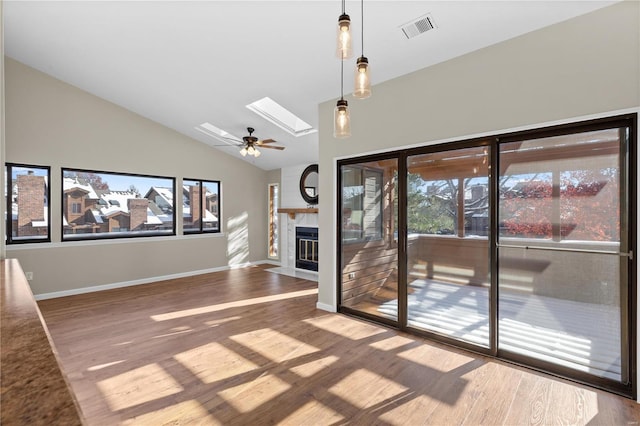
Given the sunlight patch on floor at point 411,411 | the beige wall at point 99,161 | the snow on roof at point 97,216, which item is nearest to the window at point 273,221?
the beige wall at point 99,161

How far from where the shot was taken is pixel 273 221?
8297mm

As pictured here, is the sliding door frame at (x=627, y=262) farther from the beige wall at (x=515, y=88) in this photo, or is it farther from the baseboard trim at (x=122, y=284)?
the baseboard trim at (x=122, y=284)

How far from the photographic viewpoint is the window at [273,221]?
8.20 m

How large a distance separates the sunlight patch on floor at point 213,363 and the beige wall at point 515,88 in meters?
2.70

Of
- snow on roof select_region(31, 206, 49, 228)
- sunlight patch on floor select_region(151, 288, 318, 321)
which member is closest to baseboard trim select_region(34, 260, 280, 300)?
snow on roof select_region(31, 206, 49, 228)

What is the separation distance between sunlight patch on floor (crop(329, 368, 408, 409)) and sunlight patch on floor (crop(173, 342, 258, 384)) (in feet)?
2.73

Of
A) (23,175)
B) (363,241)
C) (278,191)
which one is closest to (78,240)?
(23,175)

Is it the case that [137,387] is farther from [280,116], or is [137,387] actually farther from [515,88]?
[280,116]

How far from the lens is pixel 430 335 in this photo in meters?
3.40

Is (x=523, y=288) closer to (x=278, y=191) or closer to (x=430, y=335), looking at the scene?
(x=430, y=335)

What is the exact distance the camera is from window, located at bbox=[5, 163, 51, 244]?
4.65m

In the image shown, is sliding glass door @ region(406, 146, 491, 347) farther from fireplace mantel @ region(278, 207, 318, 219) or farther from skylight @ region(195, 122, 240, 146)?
skylight @ region(195, 122, 240, 146)

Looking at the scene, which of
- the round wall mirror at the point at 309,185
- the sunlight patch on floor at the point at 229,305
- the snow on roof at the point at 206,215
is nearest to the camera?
the sunlight patch on floor at the point at 229,305

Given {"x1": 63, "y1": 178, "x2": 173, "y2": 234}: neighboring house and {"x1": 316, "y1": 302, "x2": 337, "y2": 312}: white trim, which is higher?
{"x1": 63, "y1": 178, "x2": 173, "y2": 234}: neighboring house
